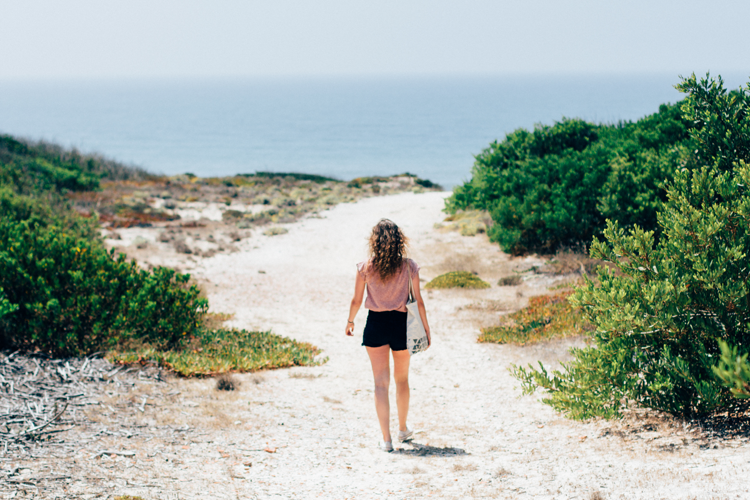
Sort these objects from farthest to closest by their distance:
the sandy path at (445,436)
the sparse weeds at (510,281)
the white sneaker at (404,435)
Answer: the sparse weeds at (510,281)
the white sneaker at (404,435)
the sandy path at (445,436)

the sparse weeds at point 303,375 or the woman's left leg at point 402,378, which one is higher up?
the woman's left leg at point 402,378

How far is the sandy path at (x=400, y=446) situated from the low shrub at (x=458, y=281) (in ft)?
9.07

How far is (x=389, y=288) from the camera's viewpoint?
5.08 metres

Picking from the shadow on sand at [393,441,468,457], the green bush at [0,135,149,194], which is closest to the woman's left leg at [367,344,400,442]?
the shadow on sand at [393,441,468,457]

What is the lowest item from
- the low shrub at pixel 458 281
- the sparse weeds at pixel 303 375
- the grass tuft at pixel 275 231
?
the grass tuft at pixel 275 231

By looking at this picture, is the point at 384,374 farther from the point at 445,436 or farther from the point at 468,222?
the point at 468,222

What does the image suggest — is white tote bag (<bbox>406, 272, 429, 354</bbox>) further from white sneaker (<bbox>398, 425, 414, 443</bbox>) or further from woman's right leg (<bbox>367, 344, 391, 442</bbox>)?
white sneaker (<bbox>398, 425, 414, 443</bbox>)

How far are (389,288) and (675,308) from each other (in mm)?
2340

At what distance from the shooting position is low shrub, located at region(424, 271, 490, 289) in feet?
44.8

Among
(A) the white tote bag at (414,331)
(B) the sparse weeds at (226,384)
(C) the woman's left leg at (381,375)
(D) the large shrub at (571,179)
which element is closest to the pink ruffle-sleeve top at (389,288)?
(A) the white tote bag at (414,331)

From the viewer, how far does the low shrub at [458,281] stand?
1365 centimetres

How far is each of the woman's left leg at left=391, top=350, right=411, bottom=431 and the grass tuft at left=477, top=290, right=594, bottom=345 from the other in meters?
4.19

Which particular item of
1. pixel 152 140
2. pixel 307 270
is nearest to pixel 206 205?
pixel 307 270

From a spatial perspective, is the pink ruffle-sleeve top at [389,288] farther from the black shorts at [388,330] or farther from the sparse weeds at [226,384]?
the sparse weeds at [226,384]
